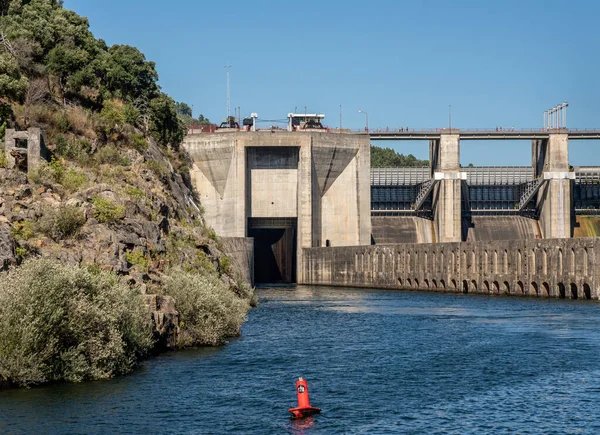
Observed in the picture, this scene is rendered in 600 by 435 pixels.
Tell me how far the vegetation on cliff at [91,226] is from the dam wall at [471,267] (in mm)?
31516

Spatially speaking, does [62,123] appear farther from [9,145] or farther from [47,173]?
[47,173]

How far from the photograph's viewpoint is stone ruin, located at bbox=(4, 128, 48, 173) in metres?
60.2

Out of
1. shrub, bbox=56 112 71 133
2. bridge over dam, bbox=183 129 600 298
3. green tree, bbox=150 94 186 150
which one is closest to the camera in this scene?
shrub, bbox=56 112 71 133

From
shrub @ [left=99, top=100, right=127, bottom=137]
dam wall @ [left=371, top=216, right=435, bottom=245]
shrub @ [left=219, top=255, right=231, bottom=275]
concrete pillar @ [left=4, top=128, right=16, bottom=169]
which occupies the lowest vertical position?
shrub @ [left=219, top=255, right=231, bottom=275]

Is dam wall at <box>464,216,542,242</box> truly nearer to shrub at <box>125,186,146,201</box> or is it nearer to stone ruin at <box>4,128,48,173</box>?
shrub at <box>125,186,146,201</box>

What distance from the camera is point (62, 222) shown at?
2005 inches

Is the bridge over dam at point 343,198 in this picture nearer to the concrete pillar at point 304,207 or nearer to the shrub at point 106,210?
the concrete pillar at point 304,207

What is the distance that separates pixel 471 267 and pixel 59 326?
76827 mm

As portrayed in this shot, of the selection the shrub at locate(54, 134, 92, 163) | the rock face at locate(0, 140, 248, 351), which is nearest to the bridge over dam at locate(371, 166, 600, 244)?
the shrub at locate(54, 134, 92, 163)

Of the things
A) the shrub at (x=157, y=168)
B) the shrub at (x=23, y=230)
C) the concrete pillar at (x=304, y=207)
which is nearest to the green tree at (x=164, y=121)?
the shrub at (x=157, y=168)

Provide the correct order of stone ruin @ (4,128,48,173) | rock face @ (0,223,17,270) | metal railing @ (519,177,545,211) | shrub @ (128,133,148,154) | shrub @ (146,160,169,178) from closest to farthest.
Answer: rock face @ (0,223,17,270), stone ruin @ (4,128,48,173), shrub @ (146,160,169,178), shrub @ (128,133,148,154), metal railing @ (519,177,545,211)

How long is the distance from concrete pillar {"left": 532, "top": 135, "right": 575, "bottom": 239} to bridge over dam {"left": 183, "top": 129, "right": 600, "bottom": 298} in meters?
0.15

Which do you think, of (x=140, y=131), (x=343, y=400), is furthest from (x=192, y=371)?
(x=140, y=131)

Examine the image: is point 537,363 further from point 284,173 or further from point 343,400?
point 284,173
